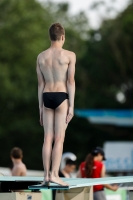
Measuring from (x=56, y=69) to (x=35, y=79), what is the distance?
195 ft

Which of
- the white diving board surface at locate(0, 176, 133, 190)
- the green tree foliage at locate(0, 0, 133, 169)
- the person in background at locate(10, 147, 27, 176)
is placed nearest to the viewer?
the white diving board surface at locate(0, 176, 133, 190)

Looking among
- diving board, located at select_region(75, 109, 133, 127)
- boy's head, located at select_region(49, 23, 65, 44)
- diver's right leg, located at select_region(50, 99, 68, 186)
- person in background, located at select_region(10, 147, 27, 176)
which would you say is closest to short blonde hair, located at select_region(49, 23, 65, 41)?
boy's head, located at select_region(49, 23, 65, 44)

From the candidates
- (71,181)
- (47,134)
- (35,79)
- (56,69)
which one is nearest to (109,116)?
(35,79)

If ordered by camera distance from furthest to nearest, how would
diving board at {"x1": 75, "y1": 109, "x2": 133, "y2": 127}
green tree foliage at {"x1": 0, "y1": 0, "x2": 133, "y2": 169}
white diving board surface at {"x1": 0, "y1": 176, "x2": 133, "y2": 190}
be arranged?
green tree foliage at {"x1": 0, "y1": 0, "x2": 133, "y2": 169}
diving board at {"x1": 75, "y1": 109, "x2": 133, "y2": 127}
white diving board surface at {"x1": 0, "y1": 176, "x2": 133, "y2": 190}

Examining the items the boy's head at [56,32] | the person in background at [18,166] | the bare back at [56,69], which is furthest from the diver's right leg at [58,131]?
the person in background at [18,166]

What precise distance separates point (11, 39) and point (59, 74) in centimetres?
6162

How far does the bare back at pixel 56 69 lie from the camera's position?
1028 cm

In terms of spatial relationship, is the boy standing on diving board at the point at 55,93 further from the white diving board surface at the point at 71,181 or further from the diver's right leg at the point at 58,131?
the white diving board surface at the point at 71,181

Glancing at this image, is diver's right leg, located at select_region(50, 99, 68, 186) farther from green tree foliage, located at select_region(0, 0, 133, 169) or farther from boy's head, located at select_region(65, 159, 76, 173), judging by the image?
green tree foliage, located at select_region(0, 0, 133, 169)

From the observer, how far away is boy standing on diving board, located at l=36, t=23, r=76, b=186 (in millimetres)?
10289

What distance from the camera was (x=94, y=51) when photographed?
70.0 metres

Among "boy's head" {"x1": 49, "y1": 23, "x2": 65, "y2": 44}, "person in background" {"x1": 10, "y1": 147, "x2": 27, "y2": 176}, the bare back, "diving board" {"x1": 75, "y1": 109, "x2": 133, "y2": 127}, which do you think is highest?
"diving board" {"x1": 75, "y1": 109, "x2": 133, "y2": 127}

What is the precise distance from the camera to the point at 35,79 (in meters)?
69.5

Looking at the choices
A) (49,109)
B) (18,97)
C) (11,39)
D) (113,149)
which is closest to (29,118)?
(18,97)
